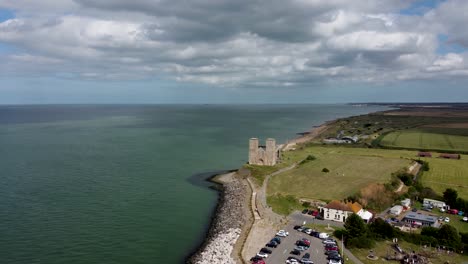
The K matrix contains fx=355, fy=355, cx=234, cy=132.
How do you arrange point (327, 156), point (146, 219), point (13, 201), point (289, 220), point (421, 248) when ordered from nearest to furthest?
point (421, 248), point (289, 220), point (146, 219), point (13, 201), point (327, 156)

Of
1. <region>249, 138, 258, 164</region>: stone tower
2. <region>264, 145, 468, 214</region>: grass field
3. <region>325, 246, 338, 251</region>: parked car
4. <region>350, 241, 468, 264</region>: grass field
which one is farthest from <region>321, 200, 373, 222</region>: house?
<region>249, 138, 258, 164</region>: stone tower

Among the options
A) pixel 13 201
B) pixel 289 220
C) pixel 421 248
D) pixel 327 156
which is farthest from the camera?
pixel 327 156

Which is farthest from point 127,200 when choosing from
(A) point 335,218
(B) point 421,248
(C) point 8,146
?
(C) point 8,146

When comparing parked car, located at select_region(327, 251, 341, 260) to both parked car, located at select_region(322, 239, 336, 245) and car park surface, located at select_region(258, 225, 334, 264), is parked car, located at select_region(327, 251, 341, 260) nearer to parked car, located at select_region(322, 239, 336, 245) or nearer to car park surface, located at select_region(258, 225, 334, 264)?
car park surface, located at select_region(258, 225, 334, 264)

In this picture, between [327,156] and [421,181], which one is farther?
[327,156]

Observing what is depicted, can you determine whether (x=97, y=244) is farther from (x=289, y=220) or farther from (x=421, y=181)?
(x=421, y=181)

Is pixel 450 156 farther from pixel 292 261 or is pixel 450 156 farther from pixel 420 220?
pixel 292 261
